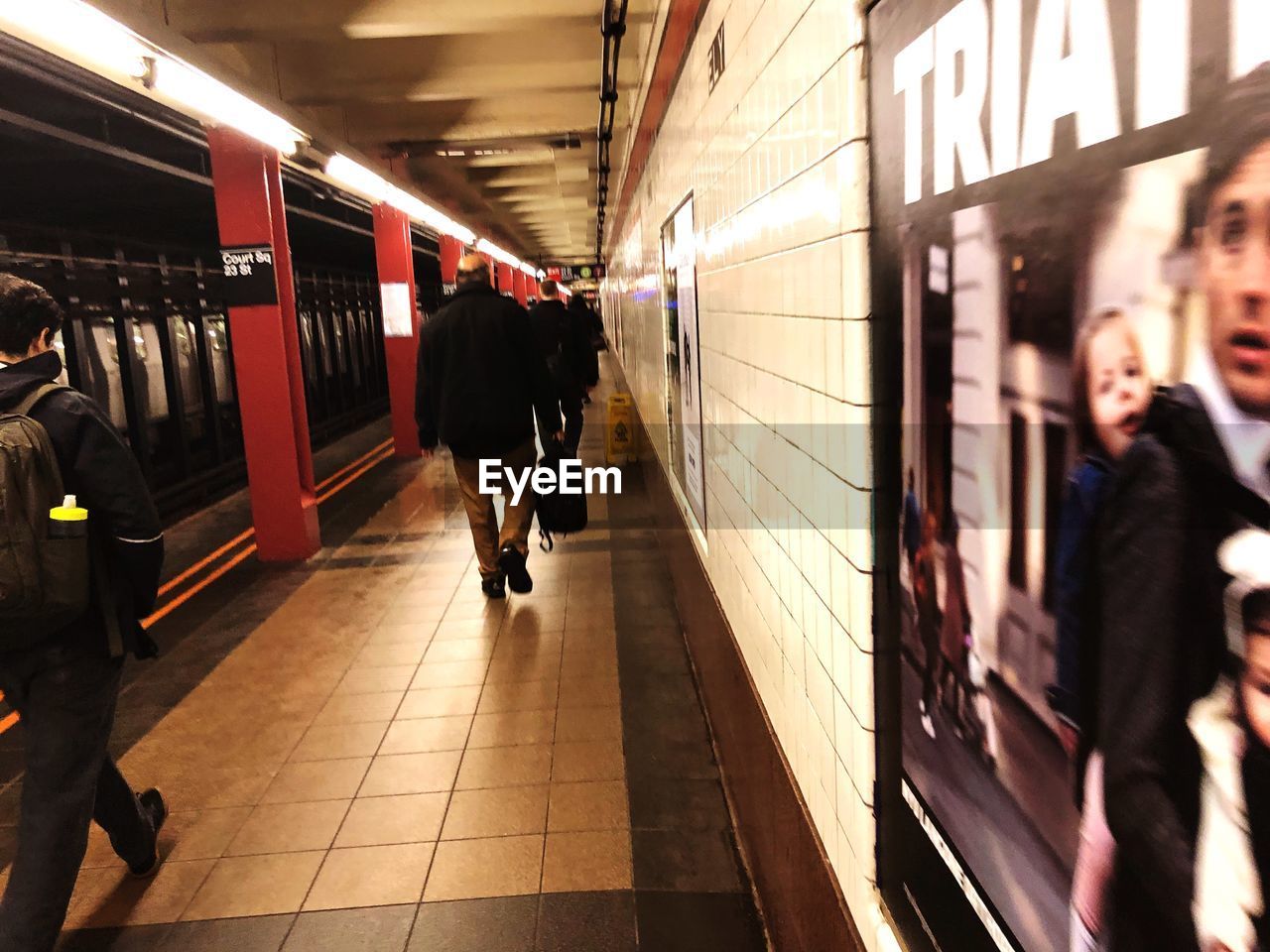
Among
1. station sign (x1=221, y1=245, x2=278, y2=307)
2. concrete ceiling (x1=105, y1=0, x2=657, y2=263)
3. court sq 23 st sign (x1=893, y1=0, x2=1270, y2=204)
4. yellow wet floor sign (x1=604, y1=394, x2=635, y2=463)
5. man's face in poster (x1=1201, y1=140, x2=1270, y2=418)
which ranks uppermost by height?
concrete ceiling (x1=105, y1=0, x2=657, y2=263)

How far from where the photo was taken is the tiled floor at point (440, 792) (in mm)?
2494

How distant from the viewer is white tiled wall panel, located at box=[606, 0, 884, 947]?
140 centimetres

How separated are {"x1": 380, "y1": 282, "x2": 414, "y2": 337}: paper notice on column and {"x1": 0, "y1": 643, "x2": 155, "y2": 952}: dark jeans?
8250 millimetres

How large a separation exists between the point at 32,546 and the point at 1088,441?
7.78 ft

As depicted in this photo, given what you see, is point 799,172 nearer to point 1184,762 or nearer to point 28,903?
point 1184,762

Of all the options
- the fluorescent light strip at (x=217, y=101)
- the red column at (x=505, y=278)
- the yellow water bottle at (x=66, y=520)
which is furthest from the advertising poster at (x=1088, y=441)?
the red column at (x=505, y=278)

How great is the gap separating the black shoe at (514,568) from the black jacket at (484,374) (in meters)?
0.56

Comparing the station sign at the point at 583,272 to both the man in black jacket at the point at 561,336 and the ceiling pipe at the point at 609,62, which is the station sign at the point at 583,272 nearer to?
the man in black jacket at the point at 561,336

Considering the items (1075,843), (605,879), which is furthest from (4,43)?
(1075,843)

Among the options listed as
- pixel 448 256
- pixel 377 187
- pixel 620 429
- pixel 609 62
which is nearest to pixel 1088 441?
pixel 609 62

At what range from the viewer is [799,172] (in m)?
1.67

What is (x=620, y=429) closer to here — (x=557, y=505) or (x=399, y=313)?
(x=399, y=313)

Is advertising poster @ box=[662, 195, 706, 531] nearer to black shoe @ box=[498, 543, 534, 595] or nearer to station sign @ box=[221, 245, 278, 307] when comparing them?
black shoe @ box=[498, 543, 534, 595]

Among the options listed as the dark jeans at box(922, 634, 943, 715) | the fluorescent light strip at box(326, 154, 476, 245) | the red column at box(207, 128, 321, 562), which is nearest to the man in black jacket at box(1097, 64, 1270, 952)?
the dark jeans at box(922, 634, 943, 715)
